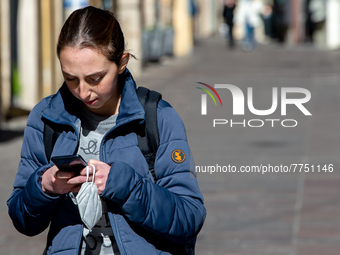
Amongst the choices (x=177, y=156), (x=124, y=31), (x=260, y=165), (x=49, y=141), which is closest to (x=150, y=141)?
(x=177, y=156)

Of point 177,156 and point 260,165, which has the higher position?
point 177,156

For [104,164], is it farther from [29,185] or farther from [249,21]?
[249,21]

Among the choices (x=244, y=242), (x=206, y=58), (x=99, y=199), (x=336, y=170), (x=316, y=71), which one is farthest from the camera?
(x=206, y=58)

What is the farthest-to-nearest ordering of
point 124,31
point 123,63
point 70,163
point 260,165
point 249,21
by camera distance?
point 249,21 < point 124,31 < point 260,165 < point 123,63 < point 70,163

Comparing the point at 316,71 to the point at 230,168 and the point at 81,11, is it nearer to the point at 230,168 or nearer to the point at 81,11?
the point at 230,168

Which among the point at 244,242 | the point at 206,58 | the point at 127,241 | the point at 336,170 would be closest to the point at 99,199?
the point at 127,241

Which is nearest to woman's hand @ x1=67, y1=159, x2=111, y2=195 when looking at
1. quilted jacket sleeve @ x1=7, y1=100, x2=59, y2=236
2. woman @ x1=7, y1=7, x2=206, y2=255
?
woman @ x1=7, y1=7, x2=206, y2=255

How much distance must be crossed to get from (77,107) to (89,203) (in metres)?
0.41

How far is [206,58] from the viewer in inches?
827

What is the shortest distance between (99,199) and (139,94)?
1.38 ft

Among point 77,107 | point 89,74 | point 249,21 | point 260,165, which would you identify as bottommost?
point 260,165

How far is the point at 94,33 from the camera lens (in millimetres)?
2074

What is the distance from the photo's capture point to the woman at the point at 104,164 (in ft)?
6.66

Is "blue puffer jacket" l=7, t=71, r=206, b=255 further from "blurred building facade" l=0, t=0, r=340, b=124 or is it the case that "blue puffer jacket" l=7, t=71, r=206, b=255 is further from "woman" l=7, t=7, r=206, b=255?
"blurred building facade" l=0, t=0, r=340, b=124
